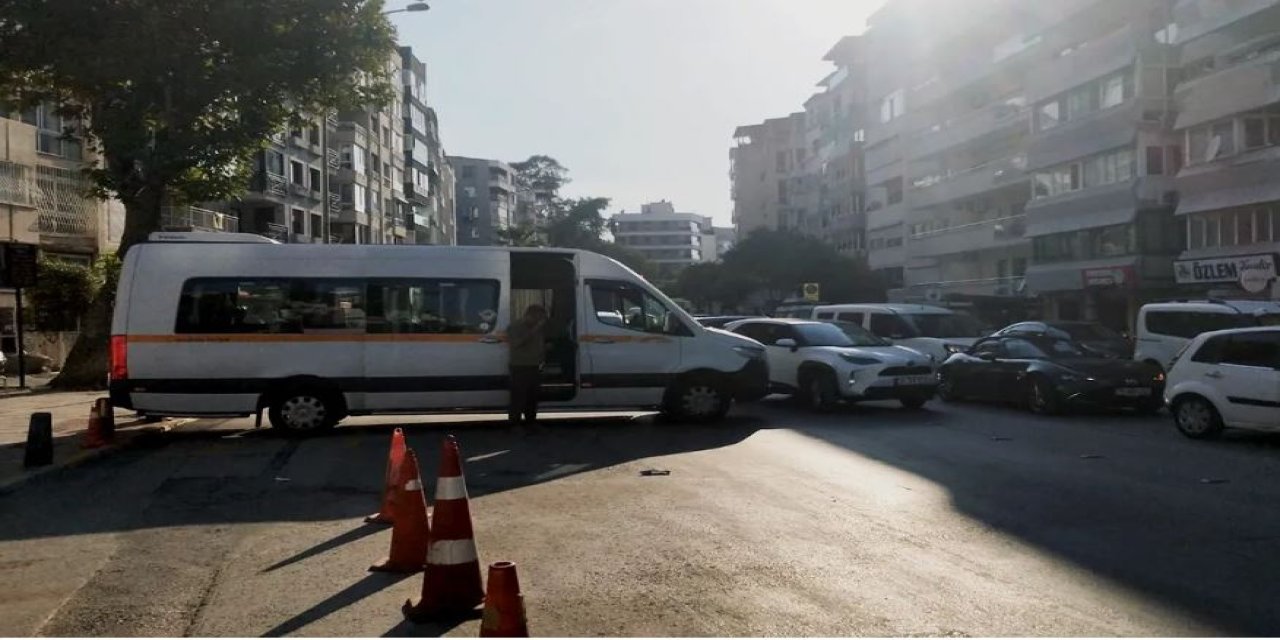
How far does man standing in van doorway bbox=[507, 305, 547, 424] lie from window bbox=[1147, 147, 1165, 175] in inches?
1139

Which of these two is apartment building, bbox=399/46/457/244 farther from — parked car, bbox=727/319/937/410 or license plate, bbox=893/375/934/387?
license plate, bbox=893/375/934/387

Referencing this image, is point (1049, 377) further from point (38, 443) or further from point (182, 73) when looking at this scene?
point (182, 73)

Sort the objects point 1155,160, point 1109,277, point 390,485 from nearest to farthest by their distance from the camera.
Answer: point 390,485 → point 1155,160 → point 1109,277

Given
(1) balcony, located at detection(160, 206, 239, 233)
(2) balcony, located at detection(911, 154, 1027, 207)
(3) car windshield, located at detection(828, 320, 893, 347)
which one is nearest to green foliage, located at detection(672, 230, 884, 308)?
(2) balcony, located at detection(911, 154, 1027, 207)

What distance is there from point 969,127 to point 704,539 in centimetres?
4684

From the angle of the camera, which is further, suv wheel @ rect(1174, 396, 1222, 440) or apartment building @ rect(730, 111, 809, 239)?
apartment building @ rect(730, 111, 809, 239)

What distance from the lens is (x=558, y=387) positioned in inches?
570

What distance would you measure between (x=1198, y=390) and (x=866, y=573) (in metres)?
8.73

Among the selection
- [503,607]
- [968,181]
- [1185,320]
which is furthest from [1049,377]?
[968,181]

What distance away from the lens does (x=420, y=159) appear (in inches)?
3223

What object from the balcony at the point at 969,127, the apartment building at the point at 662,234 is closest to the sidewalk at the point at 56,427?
the balcony at the point at 969,127

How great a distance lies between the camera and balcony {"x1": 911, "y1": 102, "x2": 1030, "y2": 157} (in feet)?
153

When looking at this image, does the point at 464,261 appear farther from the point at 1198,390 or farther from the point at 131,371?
the point at 1198,390

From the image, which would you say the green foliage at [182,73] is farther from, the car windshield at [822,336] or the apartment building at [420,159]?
the apartment building at [420,159]
